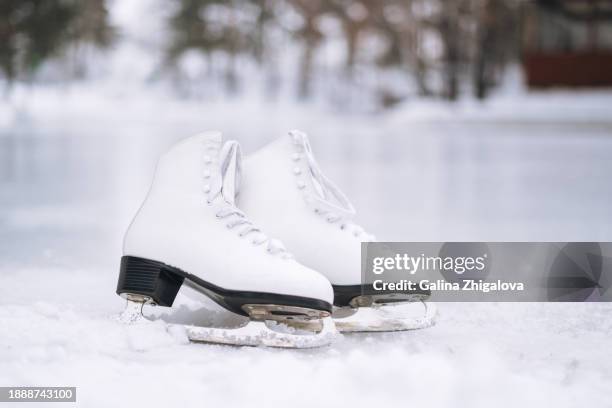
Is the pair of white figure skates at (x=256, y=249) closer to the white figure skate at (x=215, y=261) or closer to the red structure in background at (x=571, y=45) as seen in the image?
the white figure skate at (x=215, y=261)

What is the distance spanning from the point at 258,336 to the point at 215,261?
0.18m

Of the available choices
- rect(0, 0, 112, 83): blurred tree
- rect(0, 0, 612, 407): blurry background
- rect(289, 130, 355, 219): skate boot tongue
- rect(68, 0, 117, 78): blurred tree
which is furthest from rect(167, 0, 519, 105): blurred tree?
rect(289, 130, 355, 219): skate boot tongue

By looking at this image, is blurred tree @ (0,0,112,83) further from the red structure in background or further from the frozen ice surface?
the frozen ice surface

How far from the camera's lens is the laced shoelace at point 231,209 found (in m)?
1.67

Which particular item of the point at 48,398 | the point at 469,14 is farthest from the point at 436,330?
the point at 469,14

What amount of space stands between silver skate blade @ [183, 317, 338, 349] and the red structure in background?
19845mm

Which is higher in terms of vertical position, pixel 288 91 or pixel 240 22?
pixel 240 22

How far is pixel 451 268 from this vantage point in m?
2.27

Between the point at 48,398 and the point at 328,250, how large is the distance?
684 millimetres

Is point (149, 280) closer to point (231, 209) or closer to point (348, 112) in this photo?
point (231, 209)

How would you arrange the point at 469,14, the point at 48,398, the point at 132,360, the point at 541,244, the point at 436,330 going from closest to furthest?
the point at 48,398 < the point at 132,360 < the point at 436,330 < the point at 541,244 < the point at 469,14

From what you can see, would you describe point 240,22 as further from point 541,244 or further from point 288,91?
point 541,244

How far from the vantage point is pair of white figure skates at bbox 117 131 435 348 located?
1.61 meters

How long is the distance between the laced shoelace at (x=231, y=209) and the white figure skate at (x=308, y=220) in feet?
0.33
